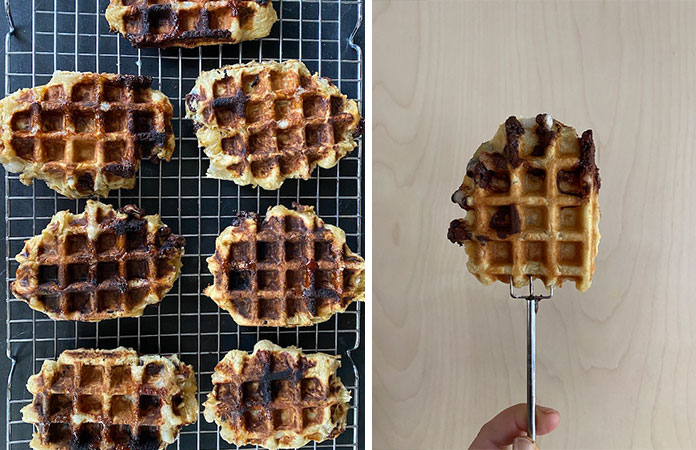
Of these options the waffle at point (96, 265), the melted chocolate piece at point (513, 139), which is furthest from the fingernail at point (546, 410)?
the waffle at point (96, 265)

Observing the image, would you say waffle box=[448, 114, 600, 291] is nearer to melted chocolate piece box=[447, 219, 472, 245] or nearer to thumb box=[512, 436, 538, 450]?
melted chocolate piece box=[447, 219, 472, 245]

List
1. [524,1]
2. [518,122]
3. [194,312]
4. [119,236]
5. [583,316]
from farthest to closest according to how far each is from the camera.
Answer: [194,312]
[119,236]
[583,316]
[524,1]
[518,122]

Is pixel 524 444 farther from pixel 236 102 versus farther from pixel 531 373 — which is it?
pixel 236 102

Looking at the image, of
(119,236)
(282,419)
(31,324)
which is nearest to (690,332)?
(282,419)

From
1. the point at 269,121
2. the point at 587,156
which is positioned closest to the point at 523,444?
the point at 587,156

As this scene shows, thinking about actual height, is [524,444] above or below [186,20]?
below

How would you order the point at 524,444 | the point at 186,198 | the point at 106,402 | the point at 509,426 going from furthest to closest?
1. the point at 186,198
2. the point at 106,402
3. the point at 509,426
4. the point at 524,444

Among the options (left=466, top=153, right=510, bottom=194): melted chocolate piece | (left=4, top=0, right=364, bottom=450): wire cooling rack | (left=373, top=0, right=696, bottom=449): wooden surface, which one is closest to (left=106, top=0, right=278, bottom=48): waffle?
(left=4, top=0, right=364, bottom=450): wire cooling rack

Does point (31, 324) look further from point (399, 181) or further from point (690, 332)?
point (690, 332)

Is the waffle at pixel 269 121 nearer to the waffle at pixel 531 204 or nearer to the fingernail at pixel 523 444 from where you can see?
the waffle at pixel 531 204
